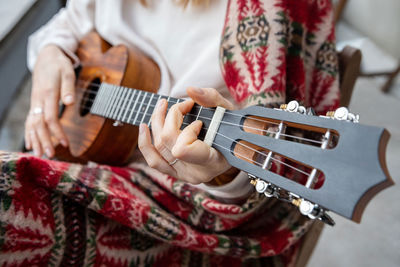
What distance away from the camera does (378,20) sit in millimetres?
1743

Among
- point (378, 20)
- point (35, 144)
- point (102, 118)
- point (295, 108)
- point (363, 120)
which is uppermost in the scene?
point (378, 20)

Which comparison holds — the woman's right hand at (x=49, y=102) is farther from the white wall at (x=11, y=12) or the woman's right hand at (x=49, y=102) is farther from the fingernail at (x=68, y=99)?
the white wall at (x=11, y=12)

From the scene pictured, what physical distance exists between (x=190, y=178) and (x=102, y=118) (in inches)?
11.1

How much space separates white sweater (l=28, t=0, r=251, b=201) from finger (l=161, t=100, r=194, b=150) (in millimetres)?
111

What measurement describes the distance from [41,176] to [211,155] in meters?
0.24

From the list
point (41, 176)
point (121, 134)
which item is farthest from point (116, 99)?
point (41, 176)

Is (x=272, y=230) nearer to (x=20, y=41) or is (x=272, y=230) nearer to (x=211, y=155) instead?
(x=211, y=155)

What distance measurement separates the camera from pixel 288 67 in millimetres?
471

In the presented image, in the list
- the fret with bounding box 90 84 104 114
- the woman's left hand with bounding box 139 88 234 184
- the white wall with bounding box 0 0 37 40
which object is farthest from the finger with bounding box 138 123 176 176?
the white wall with bounding box 0 0 37 40

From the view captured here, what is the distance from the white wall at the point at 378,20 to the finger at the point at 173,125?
5.55 ft

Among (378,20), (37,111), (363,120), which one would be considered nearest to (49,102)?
(37,111)

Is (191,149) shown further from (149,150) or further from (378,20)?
(378,20)

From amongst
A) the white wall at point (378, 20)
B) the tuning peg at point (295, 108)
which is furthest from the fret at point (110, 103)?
the white wall at point (378, 20)

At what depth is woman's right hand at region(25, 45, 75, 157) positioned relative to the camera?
67 cm
